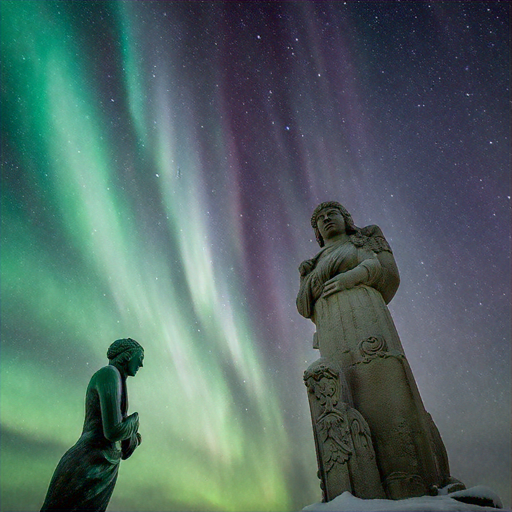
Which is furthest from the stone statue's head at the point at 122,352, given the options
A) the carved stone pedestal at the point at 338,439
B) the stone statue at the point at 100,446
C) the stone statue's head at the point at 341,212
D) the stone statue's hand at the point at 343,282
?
the stone statue's head at the point at 341,212

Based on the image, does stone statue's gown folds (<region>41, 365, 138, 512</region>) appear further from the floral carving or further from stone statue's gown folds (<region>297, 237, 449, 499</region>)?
the floral carving

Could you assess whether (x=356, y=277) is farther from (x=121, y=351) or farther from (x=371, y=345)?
(x=121, y=351)

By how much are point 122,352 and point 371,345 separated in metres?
4.08

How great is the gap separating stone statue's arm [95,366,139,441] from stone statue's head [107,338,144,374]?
26cm

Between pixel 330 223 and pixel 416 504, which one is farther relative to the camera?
pixel 330 223

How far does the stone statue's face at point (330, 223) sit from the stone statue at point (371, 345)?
2cm

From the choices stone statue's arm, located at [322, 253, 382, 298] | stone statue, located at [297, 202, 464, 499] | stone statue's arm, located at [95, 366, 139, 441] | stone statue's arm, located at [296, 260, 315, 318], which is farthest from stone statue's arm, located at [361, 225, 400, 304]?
stone statue's arm, located at [95, 366, 139, 441]

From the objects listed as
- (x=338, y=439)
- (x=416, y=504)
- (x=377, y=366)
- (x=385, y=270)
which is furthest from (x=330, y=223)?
(x=416, y=504)

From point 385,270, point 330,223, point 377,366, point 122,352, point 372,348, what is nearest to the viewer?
point 122,352

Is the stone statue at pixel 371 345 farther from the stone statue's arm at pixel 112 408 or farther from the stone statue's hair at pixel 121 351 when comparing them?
the stone statue's hair at pixel 121 351

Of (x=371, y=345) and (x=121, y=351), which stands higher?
(x=371, y=345)

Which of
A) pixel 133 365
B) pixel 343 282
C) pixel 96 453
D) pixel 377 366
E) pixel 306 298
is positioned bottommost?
pixel 96 453

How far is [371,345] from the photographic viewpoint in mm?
7145

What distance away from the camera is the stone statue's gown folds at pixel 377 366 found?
6.05 metres
